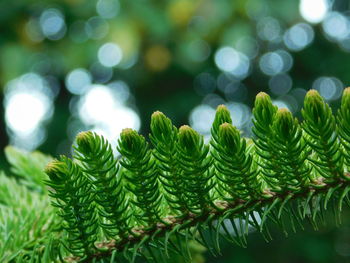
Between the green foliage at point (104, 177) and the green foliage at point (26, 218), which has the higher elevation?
the green foliage at point (104, 177)

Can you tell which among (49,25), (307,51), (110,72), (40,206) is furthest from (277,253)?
(40,206)

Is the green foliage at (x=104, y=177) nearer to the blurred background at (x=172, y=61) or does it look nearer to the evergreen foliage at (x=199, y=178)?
the evergreen foliage at (x=199, y=178)

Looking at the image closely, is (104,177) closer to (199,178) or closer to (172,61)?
(199,178)

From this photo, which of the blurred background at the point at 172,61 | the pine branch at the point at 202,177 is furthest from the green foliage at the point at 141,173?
the blurred background at the point at 172,61

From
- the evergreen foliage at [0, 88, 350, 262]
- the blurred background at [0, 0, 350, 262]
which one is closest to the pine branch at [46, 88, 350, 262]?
the evergreen foliage at [0, 88, 350, 262]

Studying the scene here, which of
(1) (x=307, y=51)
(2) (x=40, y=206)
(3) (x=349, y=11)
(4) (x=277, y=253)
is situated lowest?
(4) (x=277, y=253)

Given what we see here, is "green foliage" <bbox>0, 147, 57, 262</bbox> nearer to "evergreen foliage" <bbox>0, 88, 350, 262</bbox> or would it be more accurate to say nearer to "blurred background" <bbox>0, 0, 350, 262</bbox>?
"evergreen foliage" <bbox>0, 88, 350, 262</bbox>

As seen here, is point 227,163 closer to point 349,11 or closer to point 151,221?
point 151,221

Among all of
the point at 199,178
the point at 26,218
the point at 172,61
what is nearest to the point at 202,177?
the point at 199,178
